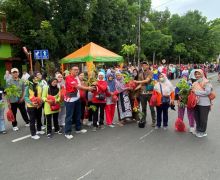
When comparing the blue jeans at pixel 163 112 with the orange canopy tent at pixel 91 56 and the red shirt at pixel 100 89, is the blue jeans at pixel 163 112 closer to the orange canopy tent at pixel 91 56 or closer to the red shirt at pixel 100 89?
the red shirt at pixel 100 89

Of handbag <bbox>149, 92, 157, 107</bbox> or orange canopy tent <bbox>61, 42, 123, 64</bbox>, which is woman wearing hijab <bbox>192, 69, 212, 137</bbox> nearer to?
handbag <bbox>149, 92, 157, 107</bbox>

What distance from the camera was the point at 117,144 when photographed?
6.86 m

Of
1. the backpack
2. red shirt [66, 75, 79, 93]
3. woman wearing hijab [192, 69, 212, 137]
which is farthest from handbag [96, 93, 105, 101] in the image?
woman wearing hijab [192, 69, 212, 137]

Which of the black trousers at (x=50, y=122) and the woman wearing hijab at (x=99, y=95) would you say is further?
the woman wearing hijab at (x=99, y=95)

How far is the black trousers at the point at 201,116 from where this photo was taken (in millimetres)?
7285

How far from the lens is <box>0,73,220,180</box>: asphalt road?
5.09m

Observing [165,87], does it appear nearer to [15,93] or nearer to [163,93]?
[163,93]

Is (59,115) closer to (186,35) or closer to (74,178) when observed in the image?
(74,178)

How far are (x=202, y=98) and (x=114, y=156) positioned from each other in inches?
110

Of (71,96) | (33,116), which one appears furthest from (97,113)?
(33,116)

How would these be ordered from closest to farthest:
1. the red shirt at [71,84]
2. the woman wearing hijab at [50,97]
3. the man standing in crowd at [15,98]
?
the red shirt at [71,84]
the woman wearing hijab at [50,97]
the man standing in crowd at [15,98]

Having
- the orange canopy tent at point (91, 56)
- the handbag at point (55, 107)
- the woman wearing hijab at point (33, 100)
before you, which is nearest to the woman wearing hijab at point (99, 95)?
the handbag at point (55, 107)

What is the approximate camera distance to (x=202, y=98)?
23.8ft

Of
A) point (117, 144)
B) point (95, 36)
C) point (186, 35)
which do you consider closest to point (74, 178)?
point (117, 144)
